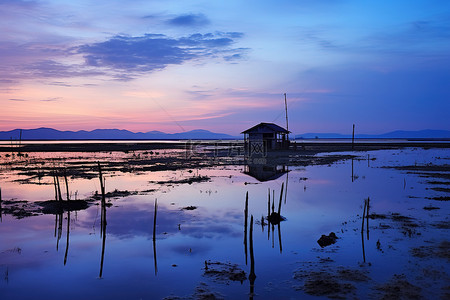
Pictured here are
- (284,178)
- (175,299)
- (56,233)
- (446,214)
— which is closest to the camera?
(175,299)

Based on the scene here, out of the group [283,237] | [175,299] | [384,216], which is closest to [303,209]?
[384,216]

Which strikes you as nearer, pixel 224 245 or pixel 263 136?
pixel 224 245

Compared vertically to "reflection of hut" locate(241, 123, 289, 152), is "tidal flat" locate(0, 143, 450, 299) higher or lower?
lower

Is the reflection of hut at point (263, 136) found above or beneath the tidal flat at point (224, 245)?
above

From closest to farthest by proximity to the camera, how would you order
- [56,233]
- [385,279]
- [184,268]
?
[385,279] → [184,268] → [56,233]

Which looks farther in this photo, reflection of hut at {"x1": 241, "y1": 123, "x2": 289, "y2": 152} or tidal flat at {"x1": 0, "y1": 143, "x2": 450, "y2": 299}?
reflection of hut at {"x1": 241, "y1": 123, "x2": 289, "y2": 152}

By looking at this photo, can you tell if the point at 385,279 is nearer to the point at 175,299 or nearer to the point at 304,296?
the point at 304,296

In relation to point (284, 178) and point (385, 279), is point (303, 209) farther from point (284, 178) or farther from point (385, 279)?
point (284, 178)

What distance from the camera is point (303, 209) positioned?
1761cm

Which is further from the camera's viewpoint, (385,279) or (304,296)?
(385,279)

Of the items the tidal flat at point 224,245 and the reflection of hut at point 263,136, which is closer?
the tidal flat at point 224,245

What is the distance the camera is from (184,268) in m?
9.91

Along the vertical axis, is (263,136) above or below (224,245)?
above

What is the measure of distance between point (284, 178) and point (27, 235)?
20.0 metres
